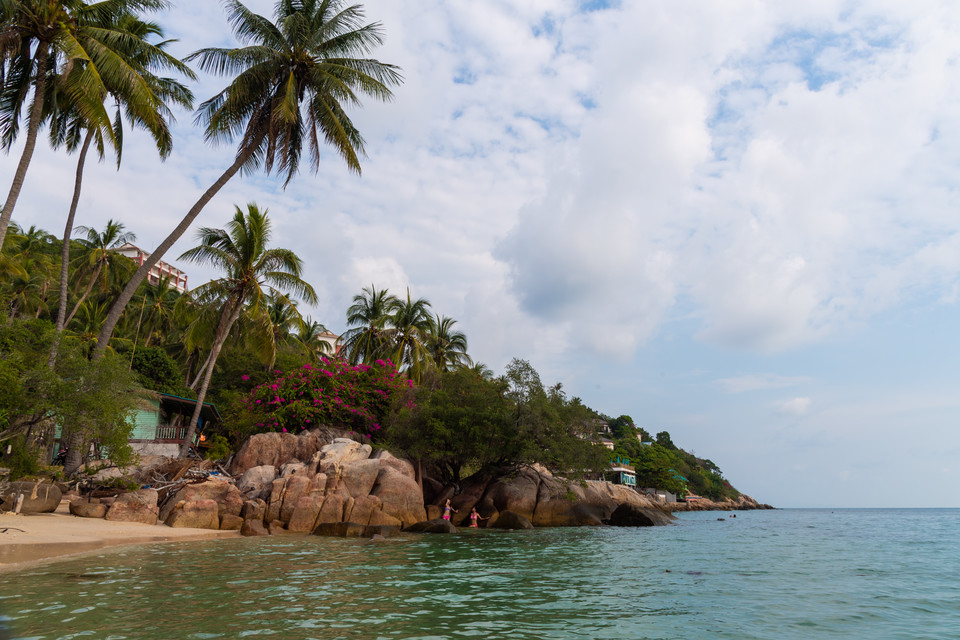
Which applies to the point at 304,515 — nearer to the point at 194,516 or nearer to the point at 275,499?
the point at 275,499

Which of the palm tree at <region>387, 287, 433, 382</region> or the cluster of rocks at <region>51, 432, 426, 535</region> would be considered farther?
the palm tree at <region>387, 287, 433, 382</region>

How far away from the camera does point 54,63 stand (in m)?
18.1

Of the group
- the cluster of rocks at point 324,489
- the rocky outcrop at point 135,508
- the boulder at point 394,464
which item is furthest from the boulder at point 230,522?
the boulder at point 394,464

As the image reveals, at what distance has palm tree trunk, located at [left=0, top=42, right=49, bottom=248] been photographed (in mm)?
16234

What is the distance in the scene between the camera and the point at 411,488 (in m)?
23.1

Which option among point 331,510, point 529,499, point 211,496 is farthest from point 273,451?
point 529,499

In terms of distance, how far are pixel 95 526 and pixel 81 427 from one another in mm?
2812

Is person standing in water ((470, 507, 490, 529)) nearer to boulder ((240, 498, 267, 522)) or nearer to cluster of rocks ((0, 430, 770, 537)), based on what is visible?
cluster of rocks ((0, 430, 770, 537))

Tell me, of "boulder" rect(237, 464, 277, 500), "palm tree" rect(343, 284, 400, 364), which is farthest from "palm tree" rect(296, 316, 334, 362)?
"boulder" rect(237, 464, 277, 500)

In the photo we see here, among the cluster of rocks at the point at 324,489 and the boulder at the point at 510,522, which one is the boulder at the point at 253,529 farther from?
the boulder at the point at 510,522

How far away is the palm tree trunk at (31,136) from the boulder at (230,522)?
415 inches

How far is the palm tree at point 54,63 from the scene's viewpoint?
15.9 meters

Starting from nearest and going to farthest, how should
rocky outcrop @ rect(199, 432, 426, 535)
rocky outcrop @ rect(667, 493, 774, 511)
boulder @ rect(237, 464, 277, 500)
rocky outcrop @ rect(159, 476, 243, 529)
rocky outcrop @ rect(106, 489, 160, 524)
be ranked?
1. rocky outcrop @ rect(106, 489, 160, 524)
2. rocky outcrop @ rect(159, 476, 243, 529)
3. rocky outcrop @ rect(199, 432, 426, 535)
4. boulder @ rect(237, 464, 277, 500)
5. rocky outcrop @ rect(667, 493, 774, 511)

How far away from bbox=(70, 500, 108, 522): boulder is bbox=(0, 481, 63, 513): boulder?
0.80m
